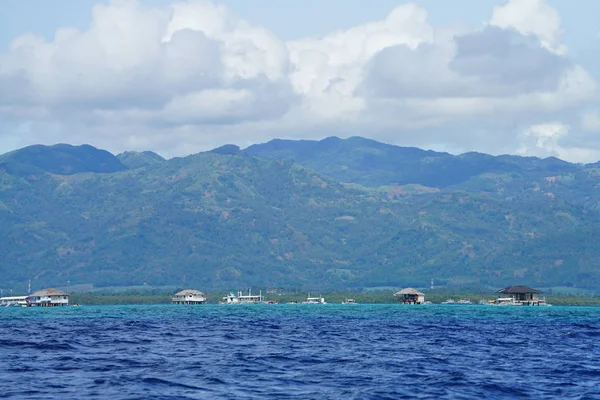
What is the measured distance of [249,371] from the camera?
78.9 meters

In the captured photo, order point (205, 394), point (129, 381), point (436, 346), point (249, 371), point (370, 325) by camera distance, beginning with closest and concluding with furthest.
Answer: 1. point (205, 394)
2. point (129, 381)
3. point (249, 371)
4. point (436, 346)
5. point (370, 325)

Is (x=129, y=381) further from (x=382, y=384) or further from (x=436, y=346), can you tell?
(x=436, y=346)

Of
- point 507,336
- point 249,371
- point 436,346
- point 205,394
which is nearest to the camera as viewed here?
point 205,394

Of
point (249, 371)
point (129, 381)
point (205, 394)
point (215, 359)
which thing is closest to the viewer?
point (205, 394)

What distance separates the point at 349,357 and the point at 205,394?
2757 centimetres

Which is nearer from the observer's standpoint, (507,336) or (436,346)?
(436,346)

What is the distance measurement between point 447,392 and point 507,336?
2382 inches

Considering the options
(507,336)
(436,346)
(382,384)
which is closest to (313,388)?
(382,384)

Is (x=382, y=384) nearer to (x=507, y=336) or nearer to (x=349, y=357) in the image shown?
(x=349, y=357)

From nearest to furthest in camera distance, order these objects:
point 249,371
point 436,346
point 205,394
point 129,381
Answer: point 205,394, point 129,381, point 249,371, point 436,346

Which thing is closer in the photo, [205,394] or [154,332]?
[205,394]

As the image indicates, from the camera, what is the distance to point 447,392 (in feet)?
225

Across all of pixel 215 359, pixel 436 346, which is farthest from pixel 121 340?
pixel 436 346

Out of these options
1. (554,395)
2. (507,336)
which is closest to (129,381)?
(554,395)
